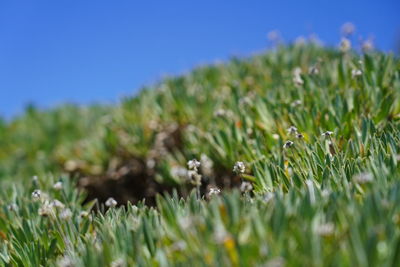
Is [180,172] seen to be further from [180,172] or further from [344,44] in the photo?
[344,44]

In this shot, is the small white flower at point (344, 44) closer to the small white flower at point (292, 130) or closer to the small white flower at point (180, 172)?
the small white flower at point (292, 130)

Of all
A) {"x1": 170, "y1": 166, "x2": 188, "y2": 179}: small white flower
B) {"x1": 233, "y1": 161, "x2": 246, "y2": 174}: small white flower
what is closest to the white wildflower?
{"x1": 170, "y1": 166, "x2": 188, "y2": 179}: small white flower

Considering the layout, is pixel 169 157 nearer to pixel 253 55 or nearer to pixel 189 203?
pixel 189 203

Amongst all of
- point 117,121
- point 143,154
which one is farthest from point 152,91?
point 143,154

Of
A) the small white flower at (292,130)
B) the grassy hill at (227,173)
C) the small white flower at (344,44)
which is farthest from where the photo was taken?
the small white flower at (344,44)

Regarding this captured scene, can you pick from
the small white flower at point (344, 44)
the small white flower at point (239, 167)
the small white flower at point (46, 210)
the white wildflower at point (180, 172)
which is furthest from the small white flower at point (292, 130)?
the small white flower at point (344, 44)

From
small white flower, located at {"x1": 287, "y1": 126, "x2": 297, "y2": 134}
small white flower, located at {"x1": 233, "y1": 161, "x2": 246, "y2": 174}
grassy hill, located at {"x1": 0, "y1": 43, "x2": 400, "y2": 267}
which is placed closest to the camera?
grassy hill, located at {"x1": 0, "y1": 43, "x2": 400, "y2": 267}

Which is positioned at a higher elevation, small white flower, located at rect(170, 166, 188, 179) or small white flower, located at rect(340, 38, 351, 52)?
small white flower, located at rect(340, 38, 351, 52)

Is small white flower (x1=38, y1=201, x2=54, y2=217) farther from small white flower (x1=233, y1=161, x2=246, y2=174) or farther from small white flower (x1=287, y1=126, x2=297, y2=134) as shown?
small white flower (x1=287, y1=126, x2=297, y2=134)

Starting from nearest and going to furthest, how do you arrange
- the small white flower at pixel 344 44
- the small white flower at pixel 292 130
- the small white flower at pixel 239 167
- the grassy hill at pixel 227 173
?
the grassy hill at pixel 227 173 → the small white flower at pixel 239 167 → the small white flower at pixel 292 130 → the small white flower at pixel 344 44

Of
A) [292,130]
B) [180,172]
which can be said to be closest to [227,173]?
[180,172]
